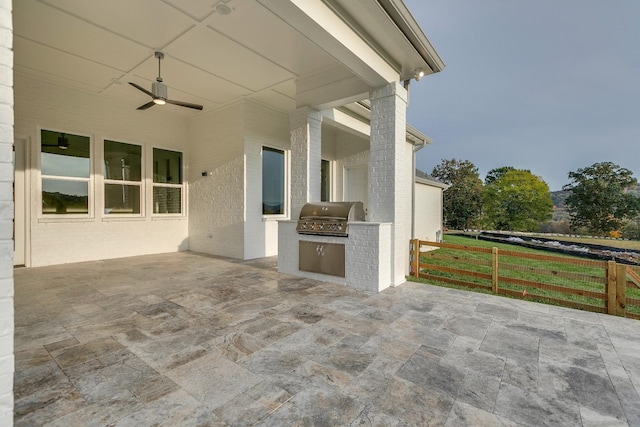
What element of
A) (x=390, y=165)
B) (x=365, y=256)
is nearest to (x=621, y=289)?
(x=365, y=256)

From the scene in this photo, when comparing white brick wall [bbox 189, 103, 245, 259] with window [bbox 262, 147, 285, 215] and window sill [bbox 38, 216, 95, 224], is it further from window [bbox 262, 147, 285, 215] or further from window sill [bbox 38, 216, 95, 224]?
window sill [bbox 38, 216, 95, 224]

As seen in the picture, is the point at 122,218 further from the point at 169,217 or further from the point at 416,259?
the point at 416,259

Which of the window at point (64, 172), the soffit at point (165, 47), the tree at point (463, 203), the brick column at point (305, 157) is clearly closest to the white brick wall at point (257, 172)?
the soffit at point (165, 47)

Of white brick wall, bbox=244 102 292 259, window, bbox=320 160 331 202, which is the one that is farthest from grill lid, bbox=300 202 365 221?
window, bbox=320 160 331 202

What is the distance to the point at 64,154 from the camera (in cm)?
563

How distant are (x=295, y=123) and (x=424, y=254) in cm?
322

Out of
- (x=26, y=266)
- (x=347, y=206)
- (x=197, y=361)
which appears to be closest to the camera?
(x=197, y=361)

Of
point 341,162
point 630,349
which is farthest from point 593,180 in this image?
point 630,349

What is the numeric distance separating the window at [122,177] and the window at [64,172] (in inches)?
13.6

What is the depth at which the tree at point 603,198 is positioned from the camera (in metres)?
14.5

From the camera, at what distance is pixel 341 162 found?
867 cm

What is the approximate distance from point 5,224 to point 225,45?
3774 millimetres

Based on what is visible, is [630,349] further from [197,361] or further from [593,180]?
[593,180]

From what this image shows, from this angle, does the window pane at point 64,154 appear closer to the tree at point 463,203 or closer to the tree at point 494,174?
the tree at point 463,203
